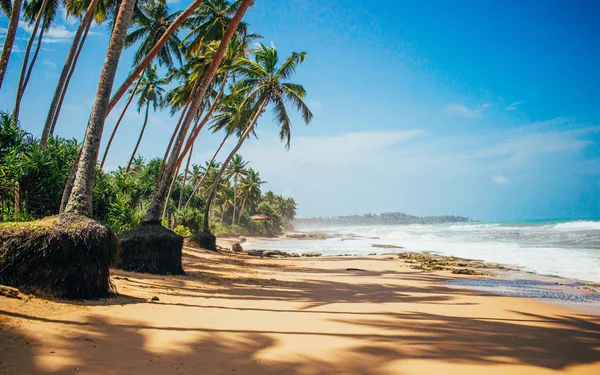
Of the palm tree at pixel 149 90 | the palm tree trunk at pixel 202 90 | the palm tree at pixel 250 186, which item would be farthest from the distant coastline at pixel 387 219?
the palm tree trunk at pixel 202 90

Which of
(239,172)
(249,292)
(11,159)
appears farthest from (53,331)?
(239,172)

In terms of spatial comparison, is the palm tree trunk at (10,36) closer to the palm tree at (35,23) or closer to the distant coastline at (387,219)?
the palm tree at (35,23)

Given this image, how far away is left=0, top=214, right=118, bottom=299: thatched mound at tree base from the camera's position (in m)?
4.25

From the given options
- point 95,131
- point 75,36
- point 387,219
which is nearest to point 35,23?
point 75,36

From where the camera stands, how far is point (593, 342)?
157 inches

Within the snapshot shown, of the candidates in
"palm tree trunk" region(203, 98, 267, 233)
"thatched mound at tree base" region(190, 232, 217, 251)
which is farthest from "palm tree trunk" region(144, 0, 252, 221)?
"palm tree trunk" region(203, 98, 267, 233)

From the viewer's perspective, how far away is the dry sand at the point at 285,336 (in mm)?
2803

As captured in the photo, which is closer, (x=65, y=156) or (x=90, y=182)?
(x=90, y=182)

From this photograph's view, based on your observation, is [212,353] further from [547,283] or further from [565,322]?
[547,283]

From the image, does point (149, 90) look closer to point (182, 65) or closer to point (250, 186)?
point (182, 65)

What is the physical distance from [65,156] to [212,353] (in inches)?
420

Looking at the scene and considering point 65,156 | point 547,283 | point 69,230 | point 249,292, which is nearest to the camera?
point 69,230

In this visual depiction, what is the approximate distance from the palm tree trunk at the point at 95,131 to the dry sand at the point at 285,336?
166 cm

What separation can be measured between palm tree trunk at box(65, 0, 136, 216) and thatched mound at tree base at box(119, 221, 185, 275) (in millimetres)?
2406
